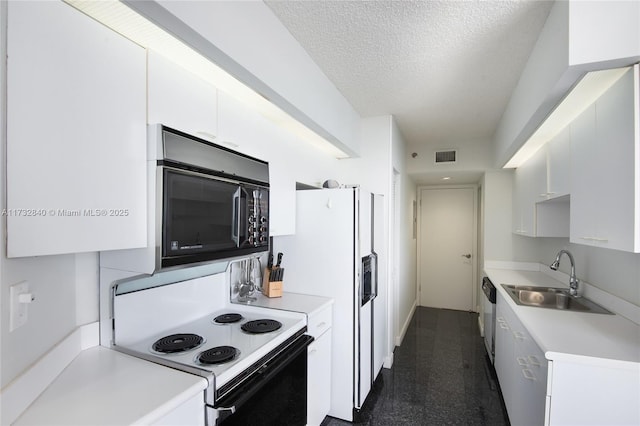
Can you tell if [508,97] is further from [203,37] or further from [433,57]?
[203,37]

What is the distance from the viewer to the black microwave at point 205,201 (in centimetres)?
118

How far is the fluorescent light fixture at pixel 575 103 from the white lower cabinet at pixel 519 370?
133 centimetres

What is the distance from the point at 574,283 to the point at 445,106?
1.84 meters

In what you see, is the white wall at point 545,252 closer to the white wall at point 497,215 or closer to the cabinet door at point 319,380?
the white wall at point 497,215

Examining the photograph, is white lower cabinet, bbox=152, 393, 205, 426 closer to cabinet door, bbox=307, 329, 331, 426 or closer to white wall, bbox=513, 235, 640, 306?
cabinet door, bbox=307, 329, 331, 426

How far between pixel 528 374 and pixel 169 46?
253cm

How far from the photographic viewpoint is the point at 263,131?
194 centimetres

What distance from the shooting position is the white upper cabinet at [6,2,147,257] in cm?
82

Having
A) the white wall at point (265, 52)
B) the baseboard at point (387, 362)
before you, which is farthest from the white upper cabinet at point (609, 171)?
the baseboard at point (387, 362)

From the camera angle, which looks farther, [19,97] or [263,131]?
[263,131]

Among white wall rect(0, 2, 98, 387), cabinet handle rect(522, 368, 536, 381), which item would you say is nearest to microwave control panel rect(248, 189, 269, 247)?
white wall rect(0, 2, 98, 387)

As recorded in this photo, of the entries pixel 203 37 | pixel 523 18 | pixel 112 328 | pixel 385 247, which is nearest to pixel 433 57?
pixel 523 18

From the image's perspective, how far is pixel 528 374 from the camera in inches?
69.5

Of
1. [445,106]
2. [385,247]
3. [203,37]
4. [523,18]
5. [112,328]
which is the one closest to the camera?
[203,37]
